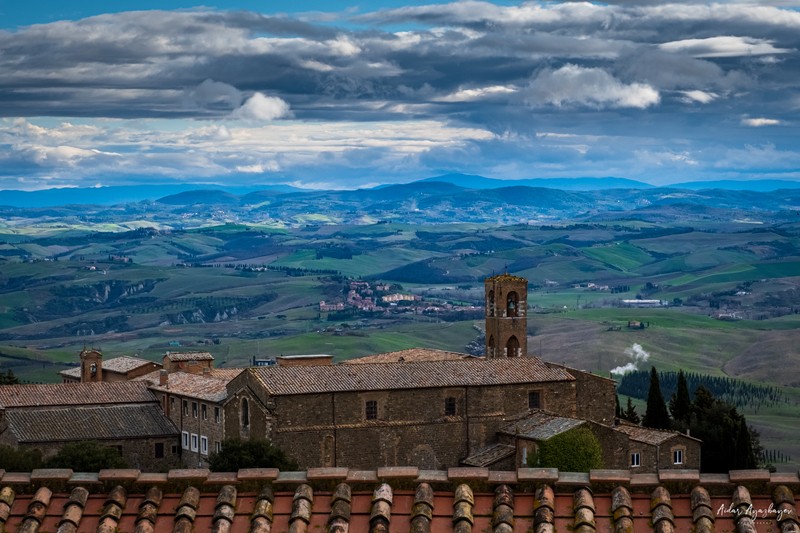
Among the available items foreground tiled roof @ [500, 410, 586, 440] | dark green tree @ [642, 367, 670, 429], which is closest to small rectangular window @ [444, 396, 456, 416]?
foreground tiled roof @ [500, 410, 586, 440]

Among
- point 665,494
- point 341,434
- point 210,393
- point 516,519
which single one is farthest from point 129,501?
point 210,393

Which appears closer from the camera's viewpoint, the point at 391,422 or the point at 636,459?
the point at 636,459

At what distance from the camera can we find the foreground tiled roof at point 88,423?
8400 cm

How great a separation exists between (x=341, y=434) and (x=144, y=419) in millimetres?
14863

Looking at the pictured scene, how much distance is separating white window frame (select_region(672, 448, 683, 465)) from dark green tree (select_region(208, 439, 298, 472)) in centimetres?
1994

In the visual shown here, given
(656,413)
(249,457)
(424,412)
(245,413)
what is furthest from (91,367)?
(656,413)

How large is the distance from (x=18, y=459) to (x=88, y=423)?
35.2 feet

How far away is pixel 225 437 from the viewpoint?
266 ft

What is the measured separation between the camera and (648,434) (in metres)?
81.1

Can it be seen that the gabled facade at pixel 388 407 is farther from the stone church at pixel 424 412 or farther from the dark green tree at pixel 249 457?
the dark green tree at pixel 249 457

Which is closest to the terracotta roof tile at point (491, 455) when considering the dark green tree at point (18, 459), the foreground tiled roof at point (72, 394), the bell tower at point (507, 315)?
the bell tower at point (507, 315)

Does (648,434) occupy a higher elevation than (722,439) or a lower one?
higher

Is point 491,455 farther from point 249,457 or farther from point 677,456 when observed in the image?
point 249,457

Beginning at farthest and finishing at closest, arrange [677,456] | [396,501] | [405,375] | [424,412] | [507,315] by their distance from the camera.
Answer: [507,315]
[405,375]
[424,412]
[677,456]
[396,501]
